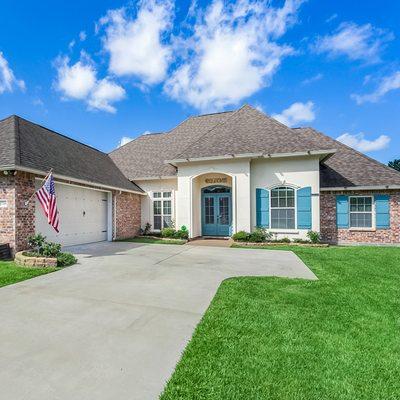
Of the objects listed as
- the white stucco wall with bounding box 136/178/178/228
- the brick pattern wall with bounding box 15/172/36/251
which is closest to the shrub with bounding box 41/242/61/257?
the brick pattern wall with bounding box 15/172/36/251

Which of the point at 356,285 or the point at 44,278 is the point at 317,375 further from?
the point at 44,278

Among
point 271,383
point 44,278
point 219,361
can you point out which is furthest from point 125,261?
point 271,383

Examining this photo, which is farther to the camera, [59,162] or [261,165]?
[261,165]

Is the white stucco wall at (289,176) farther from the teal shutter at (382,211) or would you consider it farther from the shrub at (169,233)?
the shrub at (169,233)

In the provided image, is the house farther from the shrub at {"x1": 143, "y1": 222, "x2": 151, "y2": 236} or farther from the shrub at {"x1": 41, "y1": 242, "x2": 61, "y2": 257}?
the shrub at {"x1": 41, "y1": 242, "x2": 61, "y2": 257}

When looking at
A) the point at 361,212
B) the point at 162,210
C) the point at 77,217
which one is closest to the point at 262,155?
the point at 361,212

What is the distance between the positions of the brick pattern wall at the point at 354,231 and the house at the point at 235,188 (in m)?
0.05

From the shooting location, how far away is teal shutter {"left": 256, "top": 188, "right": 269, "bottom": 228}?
13961mm

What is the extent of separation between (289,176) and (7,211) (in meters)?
12.4

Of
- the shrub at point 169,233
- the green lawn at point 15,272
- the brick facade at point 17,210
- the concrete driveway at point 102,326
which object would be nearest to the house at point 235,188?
the shrub at point 169,233

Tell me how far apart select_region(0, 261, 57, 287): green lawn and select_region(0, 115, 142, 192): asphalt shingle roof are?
331 centimetres

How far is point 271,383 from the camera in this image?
2.63 meters

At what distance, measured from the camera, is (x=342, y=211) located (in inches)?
535

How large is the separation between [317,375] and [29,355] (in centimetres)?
335
